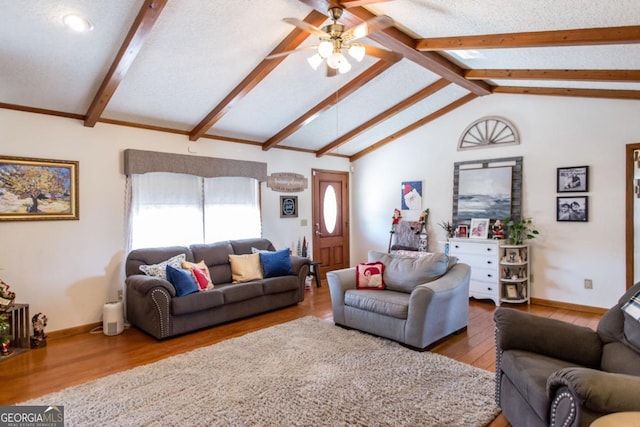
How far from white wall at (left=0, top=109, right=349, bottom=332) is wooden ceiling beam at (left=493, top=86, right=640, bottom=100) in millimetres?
4761

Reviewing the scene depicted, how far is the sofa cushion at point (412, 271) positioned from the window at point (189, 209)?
8.09ft

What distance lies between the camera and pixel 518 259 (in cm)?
488

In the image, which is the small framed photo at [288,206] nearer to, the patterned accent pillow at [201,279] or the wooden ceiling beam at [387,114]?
the wooden ceiling beam at [387,114]

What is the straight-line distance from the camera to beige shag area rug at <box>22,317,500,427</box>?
230 cm

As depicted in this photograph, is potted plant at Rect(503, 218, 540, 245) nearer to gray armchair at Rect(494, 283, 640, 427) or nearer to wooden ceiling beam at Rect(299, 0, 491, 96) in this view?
wooden ceiling beam at Rect(299, 0, 491, 96)

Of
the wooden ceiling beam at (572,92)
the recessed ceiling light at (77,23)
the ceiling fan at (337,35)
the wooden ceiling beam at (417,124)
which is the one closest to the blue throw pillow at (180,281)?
the recessed ceiling light at (77,23)

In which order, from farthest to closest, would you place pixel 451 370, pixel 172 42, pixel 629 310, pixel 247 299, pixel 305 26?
pixel 247 299 < pixel 172 42 < pixel 451 370 < pixel 305 26 < pixel 629 310

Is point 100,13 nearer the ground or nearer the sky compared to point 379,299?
nearer the sky

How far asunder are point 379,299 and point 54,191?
362 cm

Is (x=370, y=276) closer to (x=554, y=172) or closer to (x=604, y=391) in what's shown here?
(x=604, y=391)

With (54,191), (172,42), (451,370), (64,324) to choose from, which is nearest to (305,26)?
(172,42)

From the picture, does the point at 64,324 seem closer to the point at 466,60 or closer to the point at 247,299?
the point at 247,299

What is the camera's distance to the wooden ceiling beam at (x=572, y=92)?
4.05 metres

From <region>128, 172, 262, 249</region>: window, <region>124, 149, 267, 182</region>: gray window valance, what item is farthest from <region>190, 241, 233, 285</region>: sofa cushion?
<region>124, 149, 267, 182</region>: gray window valance
